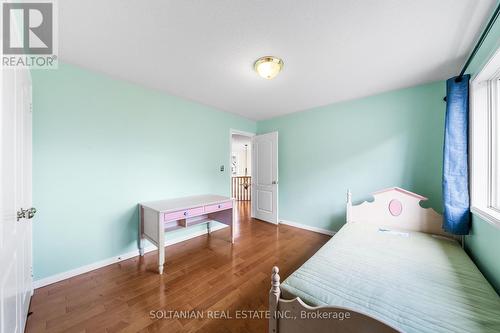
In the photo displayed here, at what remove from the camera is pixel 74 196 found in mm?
2043

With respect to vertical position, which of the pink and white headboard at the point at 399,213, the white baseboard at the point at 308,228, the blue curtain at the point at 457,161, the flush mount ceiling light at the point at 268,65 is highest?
the flush mount ceiling light at the point at 268,65

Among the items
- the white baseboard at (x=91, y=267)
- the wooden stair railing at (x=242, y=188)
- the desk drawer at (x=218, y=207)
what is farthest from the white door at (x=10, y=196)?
the wooden stair railing at (x=242, y=188)

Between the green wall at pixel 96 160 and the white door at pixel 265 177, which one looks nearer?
the green wall at pixel 96 160

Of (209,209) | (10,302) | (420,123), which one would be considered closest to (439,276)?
(420,123)

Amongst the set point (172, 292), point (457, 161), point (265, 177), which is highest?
point (457, 161)

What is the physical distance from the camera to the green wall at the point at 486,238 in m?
1.25

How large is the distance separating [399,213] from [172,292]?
9.01 feet

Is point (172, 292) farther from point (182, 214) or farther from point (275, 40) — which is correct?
point (275, 40)

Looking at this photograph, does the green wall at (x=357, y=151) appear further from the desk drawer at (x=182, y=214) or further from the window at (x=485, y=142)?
the desk drawer at (x=182, y=214)

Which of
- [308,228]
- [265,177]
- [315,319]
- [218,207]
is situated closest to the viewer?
[315,319]

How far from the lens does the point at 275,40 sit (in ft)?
5.28

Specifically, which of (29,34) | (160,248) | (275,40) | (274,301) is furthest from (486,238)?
(29,34)

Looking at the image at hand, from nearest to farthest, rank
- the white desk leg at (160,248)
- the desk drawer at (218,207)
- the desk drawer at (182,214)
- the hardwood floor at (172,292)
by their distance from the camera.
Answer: the hardwood floor at (172,292)
the white desk leg at (160,248)
the desk drawer at (182,214)
the desk drawer at (218,207)

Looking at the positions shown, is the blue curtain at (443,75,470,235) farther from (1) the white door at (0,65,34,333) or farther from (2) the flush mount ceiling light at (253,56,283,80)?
(1) the white door at (0,65,34,333)
